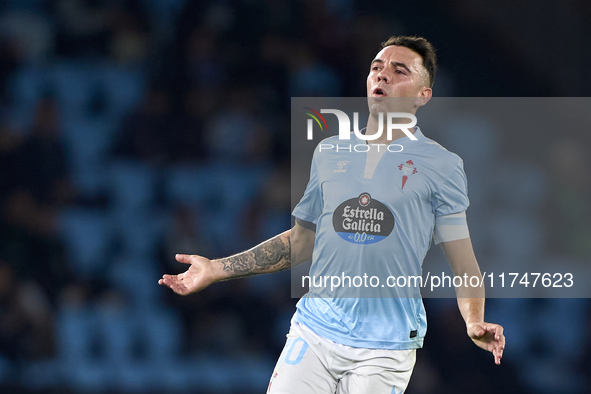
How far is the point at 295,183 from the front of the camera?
6.07m

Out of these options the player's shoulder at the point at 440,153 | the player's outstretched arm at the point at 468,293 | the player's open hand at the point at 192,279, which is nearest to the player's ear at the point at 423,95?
the player's shoulder at the point at 440,153

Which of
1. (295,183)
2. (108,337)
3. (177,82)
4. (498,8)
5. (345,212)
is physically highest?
(498,8)

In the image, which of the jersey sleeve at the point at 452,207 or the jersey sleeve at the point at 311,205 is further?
the jersey sleeve at the point at 311,205

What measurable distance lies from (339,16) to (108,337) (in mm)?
3835

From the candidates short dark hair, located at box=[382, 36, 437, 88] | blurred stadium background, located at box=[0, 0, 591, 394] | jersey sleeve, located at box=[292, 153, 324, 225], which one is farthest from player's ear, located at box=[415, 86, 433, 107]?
blurred stadium background, located at box=[0, 0, 591, 394]

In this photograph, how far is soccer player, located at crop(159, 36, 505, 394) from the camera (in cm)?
290

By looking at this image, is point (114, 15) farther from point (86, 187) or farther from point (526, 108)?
point (526, 108)

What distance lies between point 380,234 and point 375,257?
0.32 feet

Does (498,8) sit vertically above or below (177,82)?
above

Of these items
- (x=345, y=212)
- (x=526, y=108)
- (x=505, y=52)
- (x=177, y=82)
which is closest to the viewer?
(x=345, y=212)

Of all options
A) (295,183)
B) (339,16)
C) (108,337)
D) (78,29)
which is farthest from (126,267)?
(339,16)

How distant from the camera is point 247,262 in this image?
3.27 m

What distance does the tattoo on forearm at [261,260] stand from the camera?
10.7ft

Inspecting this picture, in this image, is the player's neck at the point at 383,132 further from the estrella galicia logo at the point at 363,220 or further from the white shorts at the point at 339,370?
the white shorts at the point at 339,370
